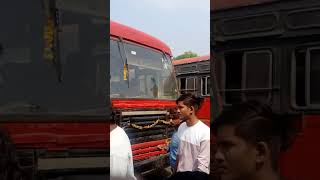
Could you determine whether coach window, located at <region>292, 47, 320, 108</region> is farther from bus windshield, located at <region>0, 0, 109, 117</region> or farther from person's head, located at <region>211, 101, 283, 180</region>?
bus windshield, located at <region>0, 0, 109, 117</region>

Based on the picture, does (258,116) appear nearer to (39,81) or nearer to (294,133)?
(294,133)

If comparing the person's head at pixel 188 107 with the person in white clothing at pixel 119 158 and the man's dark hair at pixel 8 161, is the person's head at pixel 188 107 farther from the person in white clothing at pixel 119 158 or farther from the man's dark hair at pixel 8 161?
the man's dark hair at pixel 8 161

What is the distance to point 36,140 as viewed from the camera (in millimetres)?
960

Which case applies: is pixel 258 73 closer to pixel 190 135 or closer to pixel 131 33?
pixel 131 33

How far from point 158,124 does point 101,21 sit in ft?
19.1

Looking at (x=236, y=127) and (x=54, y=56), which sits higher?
(x=54, y=56)

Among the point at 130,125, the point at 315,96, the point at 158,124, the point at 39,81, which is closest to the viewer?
the point at 315,96

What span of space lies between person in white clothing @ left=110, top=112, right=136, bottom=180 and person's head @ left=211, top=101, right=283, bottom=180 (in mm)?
356

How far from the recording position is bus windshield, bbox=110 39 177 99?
4973mm

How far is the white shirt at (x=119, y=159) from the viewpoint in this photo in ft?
3.65

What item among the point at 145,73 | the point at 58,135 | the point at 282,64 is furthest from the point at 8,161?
the point at 145,73

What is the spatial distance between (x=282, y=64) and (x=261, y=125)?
117 millimetres

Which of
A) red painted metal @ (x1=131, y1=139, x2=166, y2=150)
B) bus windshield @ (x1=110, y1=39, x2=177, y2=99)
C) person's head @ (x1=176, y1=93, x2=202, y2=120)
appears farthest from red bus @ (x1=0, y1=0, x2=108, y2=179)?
red painted metal @ (x1=131, y1=139, x2=166, y2=150)

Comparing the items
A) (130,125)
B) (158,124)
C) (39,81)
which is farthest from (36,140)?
(158,124)
